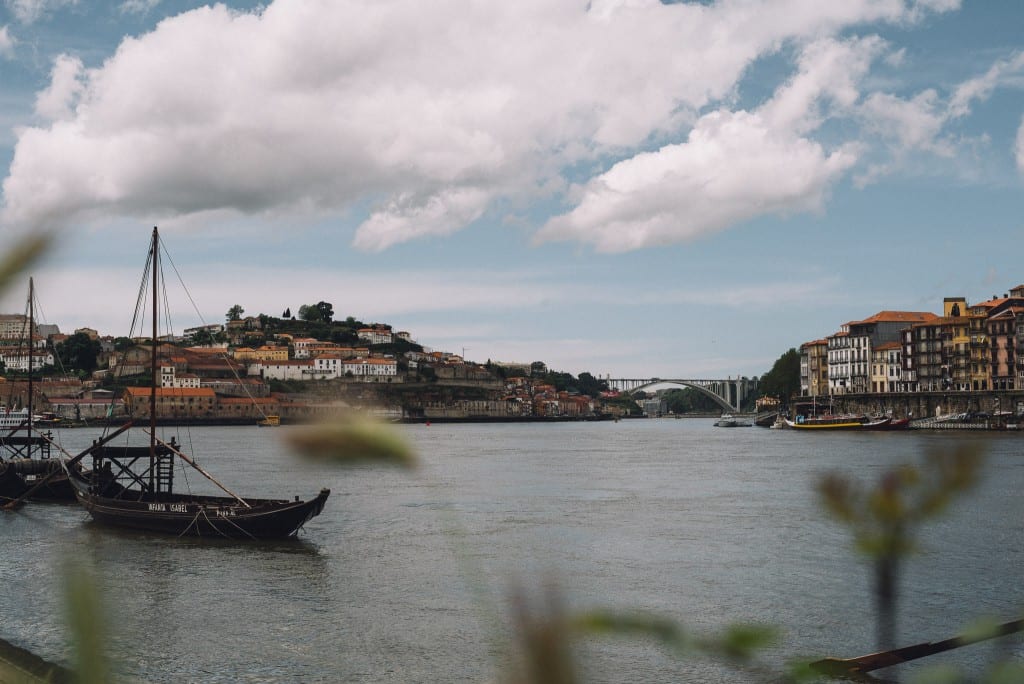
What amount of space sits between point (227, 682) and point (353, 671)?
1.57 metres

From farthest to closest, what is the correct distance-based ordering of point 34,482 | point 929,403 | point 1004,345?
point 929,403
point 1004,345
point 34,482

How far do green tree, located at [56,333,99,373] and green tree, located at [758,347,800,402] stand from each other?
91.5 metres

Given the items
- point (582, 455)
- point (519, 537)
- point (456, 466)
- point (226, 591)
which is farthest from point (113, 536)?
point (582, 455)

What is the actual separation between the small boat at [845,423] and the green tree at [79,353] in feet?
307

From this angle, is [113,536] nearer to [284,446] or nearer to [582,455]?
[284,446]

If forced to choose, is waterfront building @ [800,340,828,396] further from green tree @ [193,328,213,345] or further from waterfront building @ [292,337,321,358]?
green tree @ [193,328,213,345]

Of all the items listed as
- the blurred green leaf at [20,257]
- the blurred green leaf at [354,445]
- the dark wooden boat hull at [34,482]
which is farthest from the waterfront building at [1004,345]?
the blurred green leaf at [20,257]

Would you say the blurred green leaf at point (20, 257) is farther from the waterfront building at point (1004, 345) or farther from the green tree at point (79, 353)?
the green tree at point (79, 353)

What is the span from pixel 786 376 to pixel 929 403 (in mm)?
33443

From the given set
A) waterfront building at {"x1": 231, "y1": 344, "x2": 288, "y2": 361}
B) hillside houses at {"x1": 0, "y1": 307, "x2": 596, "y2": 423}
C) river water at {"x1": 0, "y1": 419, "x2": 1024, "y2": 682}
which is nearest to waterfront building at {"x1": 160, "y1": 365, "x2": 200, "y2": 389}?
hillside houses at {"x1": 0, "y1": 307, "x2": 596, "y2": 423}

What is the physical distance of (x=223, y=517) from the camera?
24500 mm

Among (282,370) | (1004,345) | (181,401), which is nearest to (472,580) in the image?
(1004,345)

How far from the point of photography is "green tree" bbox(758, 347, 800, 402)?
120 m

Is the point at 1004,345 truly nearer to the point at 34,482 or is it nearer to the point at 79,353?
the point at 34,482
